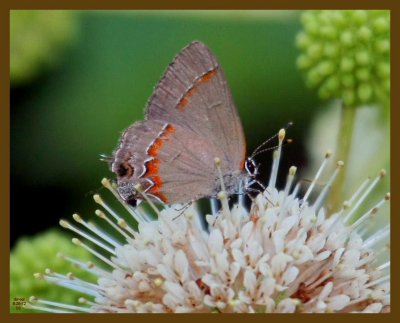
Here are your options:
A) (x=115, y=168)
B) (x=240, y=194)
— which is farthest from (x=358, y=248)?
(x=115, y=168)

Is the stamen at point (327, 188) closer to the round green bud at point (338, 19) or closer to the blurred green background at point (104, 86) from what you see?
the blurred green background at point (104, 86)

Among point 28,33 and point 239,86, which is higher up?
point 28,33

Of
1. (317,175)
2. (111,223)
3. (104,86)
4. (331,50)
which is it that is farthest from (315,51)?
(111,223)

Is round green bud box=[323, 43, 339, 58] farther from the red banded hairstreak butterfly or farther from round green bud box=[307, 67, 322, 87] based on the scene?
the red banded hairstreak butterfly

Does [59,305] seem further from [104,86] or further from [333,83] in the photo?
[333,83]

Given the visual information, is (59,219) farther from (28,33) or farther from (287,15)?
(287,15)

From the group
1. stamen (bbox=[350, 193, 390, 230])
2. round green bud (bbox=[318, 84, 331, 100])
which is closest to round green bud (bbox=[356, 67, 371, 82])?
round green bud (bbox=[318, 84, 331, 100])

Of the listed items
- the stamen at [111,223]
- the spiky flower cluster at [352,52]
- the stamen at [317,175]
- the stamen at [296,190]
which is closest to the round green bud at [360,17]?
the spiky flower cluster at [352,52]

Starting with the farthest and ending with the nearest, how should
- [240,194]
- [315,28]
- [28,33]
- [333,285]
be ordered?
1. [28,33]
2. [315,28]
3. [240,194]
4. [333,285]
